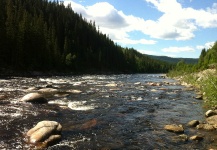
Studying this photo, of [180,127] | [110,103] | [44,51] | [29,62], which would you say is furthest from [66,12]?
[180,127]

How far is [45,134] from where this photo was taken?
47.5 feet

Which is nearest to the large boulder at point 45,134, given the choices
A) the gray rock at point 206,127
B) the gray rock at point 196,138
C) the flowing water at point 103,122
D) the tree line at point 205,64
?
the flowing water at point 103,122

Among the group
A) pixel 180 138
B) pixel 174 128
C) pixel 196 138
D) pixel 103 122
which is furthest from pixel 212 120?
Result: pixel 103 122

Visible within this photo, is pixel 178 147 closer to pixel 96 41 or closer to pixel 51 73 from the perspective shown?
pixel 51 73

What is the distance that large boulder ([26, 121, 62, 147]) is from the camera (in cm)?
1407

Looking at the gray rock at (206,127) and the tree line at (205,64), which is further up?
the tree line at (205,64)

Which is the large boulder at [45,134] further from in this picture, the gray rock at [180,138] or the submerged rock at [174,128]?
the submerged rock at [174,128]

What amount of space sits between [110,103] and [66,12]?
157 m

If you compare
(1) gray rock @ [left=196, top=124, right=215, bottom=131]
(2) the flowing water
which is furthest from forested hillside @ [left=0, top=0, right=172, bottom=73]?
(1) gray rock @ [left=196, top=124, right=215, bottom=131]

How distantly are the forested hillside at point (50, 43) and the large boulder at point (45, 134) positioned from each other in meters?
53.3

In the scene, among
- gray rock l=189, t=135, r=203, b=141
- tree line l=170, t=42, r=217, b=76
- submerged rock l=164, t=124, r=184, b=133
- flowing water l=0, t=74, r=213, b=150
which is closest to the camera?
flowing water l=0, t=74, r=213, b=150

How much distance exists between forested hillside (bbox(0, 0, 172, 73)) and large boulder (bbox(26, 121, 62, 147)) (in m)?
53.3

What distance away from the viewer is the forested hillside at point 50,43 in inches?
2739

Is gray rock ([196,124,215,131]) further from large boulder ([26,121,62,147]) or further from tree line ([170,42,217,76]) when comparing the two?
tree line ([170,42,217,76])
